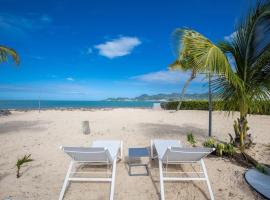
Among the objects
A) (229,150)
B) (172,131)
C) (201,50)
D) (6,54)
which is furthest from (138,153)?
(6,54)

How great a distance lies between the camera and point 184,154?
341cm

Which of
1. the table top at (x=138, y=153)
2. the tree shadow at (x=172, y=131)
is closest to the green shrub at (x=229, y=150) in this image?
the table top at (x=138, y=153)

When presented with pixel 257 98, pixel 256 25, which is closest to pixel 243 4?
pixel 256 25

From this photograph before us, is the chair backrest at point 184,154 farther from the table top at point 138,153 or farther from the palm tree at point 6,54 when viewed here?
the palm tree at point 6,54

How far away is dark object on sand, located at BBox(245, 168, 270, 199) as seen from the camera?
325 centimetres

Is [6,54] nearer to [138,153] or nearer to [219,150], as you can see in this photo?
[138,153]

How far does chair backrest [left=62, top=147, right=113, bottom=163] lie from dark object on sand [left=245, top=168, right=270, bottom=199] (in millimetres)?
2411

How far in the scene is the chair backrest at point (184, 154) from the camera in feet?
10.8

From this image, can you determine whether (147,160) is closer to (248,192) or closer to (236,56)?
(248,192)

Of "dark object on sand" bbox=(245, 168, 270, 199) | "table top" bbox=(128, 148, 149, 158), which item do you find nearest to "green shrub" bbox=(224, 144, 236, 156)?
"dark object on sand" bbox=(245, 168, 270, 199)

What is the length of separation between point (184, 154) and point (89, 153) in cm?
152

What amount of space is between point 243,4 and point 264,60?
133 centimetres

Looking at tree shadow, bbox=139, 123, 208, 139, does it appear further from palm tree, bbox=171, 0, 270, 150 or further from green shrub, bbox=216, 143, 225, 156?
palm tree, bbox=171, 0, 270, 150

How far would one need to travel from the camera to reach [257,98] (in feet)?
16.0
